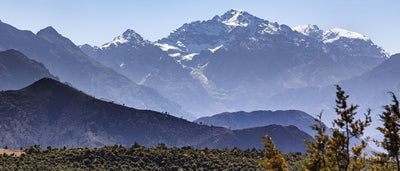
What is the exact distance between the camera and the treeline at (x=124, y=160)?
97.3 m

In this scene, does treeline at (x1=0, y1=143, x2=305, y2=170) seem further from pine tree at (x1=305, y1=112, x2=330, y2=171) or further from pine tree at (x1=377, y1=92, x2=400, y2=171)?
pine tree at (x1=305, y1=112, x2=330, y2=171)

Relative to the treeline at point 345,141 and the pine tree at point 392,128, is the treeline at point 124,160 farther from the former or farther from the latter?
the treeline at point 345,141

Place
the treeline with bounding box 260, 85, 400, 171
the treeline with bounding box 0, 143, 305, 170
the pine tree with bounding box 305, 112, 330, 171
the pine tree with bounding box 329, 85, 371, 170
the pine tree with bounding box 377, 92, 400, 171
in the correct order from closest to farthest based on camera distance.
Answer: the pine tree with bounding box 329, 85, 371, 170, the treeline with bounding box 260, 85, 400, 171, the pine tree with bounding box 305, 112, 330, 171, the pine tree with bounding box 377, 92, 400, 171, the treeline with bounding box 0, 143, 305, 170

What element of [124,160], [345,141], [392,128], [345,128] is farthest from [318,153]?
[124,160]

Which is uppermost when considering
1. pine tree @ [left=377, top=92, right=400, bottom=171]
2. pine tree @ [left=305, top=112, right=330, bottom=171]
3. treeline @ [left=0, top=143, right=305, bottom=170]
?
treeline @ [left=0, top=143, right=305, bottom=170]

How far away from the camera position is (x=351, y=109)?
1533 inches

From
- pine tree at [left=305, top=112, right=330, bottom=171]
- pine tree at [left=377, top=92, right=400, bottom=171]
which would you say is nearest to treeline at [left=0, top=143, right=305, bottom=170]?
pine tree at [left=377, top=92, right=400, bottom=171]

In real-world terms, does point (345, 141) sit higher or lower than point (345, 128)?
lower

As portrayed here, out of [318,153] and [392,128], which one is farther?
[392,128]

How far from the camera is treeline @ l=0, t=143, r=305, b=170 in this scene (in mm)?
97312

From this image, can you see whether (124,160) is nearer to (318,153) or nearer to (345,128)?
(318,153)

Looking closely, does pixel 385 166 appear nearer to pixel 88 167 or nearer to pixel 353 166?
pixel 353 166

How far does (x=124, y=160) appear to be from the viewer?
10506cm

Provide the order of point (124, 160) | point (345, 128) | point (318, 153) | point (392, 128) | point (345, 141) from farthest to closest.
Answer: point (124, 160) → point (392, 128) → point (318, 153) → point (345, 128) → point (345, 141)
